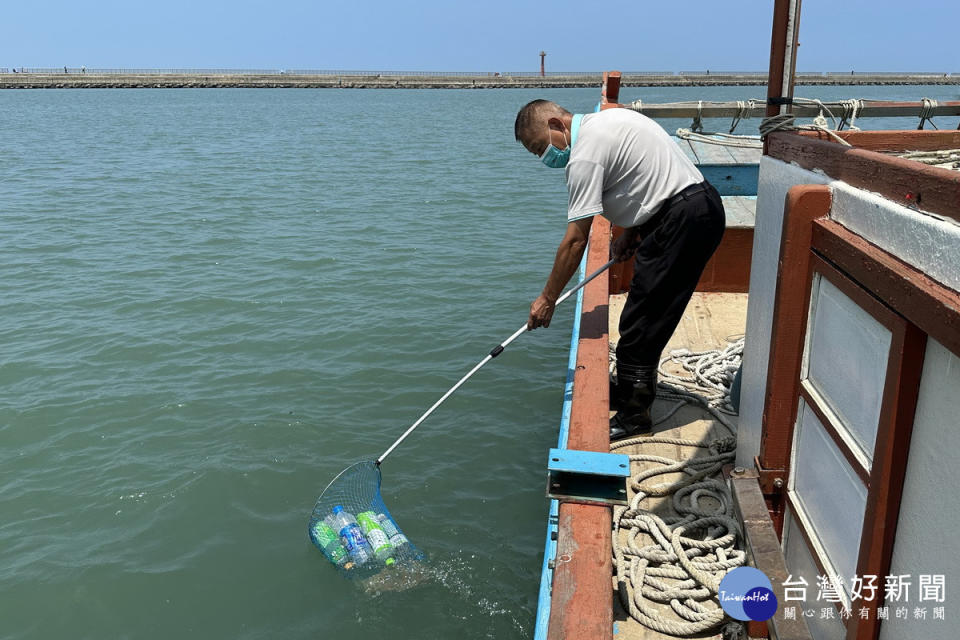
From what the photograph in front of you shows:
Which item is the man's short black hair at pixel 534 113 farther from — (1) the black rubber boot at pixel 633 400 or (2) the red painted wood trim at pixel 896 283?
(2) the red painted wood trim at pixel 896 283

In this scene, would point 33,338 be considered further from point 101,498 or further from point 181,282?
point 101,498

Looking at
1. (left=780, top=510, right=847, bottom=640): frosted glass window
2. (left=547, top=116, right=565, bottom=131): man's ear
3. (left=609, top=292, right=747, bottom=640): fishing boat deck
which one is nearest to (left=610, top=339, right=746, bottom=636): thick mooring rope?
(left=609, top=292, right=747, bottom=640): fishing boat deck

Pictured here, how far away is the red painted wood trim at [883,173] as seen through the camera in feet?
5.29

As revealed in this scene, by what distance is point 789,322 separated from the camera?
102 inches

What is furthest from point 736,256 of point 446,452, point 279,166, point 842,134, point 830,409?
point 279,166

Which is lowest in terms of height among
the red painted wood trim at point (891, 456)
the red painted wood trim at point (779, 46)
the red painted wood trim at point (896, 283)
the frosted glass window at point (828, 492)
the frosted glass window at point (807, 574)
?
the frosted glass window at point (807, 574)

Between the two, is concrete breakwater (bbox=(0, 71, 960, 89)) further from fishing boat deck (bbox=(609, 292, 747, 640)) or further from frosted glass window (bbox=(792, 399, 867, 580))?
frosted glass window (bbox=(792, 399, 867, 580))

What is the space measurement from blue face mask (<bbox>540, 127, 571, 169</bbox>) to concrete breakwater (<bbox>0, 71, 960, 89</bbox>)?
295 feet

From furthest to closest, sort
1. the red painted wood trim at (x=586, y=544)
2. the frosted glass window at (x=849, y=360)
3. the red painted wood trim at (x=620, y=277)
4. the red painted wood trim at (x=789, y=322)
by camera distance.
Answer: the red painted wood trim at (x=620, y=277) < the red painted wood trim at (x=789, y=322) < the red painted wood trim at (x=586, y=544) < the frosted glass window at (x=849, y=360)

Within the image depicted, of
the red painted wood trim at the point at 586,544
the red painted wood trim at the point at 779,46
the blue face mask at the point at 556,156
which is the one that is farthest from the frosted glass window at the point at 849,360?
the blue face mask at the point at 556,156

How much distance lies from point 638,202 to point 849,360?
1640mm

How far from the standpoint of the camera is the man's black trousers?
11.9ft

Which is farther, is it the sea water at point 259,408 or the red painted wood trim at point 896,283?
the sea water at point 259,408

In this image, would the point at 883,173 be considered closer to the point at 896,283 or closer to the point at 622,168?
the point at 896,283
